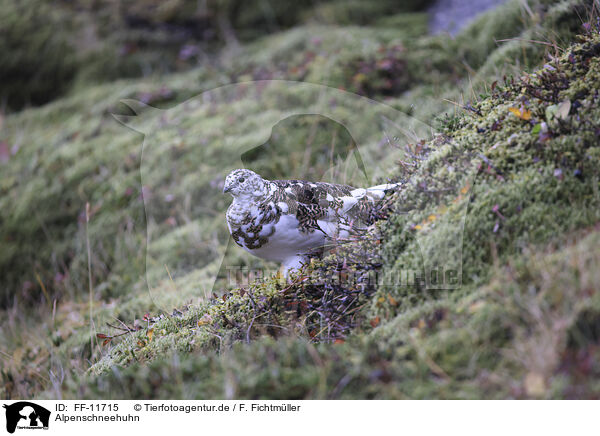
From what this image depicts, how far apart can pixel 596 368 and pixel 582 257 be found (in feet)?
1.24

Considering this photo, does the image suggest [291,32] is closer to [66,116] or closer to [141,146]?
[141,146]

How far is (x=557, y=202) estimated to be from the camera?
1.81 metres

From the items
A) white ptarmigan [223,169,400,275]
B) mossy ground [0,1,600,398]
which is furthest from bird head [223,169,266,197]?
mossy ground [0,1,600,398]

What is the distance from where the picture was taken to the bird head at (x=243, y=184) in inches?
86.7

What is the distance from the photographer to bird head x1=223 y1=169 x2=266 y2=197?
7.23 feet

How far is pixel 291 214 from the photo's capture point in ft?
7.32

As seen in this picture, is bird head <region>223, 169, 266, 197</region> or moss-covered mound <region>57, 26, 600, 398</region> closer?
moss-covered mound <region>57, 26, 600, 398</region>
